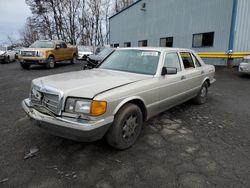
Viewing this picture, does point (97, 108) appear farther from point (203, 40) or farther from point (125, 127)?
point (203, 40)

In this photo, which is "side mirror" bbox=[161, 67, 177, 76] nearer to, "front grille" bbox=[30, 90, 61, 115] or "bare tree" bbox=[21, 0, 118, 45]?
"front grille" bbox=[30, 90, 61, 115]

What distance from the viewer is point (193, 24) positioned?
14156mm

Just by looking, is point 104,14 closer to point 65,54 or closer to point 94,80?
point 65,54

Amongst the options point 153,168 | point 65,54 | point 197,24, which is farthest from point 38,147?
point 197,24

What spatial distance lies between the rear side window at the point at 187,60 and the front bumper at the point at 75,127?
2670 millimetres

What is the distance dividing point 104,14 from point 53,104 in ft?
137

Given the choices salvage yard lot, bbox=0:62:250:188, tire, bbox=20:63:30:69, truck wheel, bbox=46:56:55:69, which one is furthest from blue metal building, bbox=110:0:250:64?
tire, bbox=20:63:30:69

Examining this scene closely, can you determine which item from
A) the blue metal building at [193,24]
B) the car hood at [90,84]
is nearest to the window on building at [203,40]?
the blue metal building at [193,24]

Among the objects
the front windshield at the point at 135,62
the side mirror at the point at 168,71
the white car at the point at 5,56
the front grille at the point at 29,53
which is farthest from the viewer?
the white car at the point at 5,56

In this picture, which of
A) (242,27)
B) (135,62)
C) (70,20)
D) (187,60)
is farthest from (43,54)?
(70,20)

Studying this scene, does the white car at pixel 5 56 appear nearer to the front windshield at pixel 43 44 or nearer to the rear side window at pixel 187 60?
the front windshield at pixel 43 44

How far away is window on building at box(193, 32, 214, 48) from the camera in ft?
42.7

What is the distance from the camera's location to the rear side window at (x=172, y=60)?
390 cm

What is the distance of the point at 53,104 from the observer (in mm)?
2658
